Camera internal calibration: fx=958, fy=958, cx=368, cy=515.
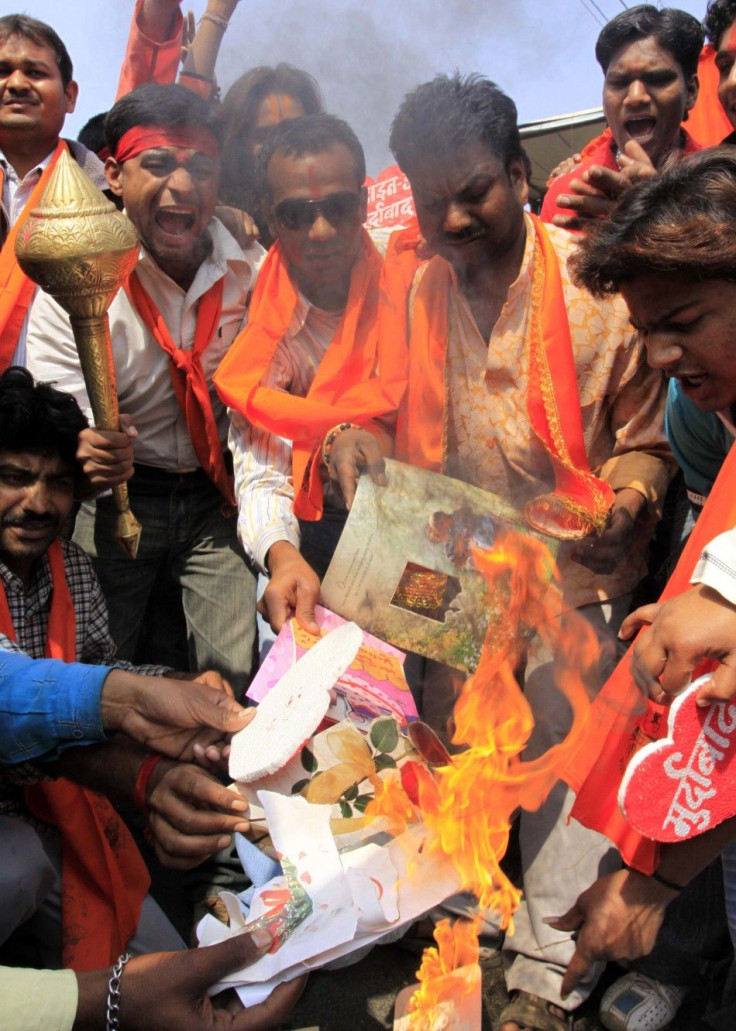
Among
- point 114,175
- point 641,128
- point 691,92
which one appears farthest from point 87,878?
point 691,92

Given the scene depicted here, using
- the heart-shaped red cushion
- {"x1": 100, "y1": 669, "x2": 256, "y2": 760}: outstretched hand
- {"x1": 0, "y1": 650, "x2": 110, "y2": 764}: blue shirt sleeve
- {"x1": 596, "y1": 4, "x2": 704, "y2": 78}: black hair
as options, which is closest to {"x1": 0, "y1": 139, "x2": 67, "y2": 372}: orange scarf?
{"x1": 0, "y1": 650, "x2": 110, "y2": 764}: blue shirt sleeve

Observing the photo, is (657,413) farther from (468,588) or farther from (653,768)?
(653,768)

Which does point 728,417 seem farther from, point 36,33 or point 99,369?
point 36,33

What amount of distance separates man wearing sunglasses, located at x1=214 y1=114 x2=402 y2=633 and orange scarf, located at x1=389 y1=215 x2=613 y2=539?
0.10 meters

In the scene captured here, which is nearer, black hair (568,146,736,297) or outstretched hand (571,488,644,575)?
black hair (568,146,736,297)

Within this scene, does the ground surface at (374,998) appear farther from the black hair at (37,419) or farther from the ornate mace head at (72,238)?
the ornate mace head at (72,238)

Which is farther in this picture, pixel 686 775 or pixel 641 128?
pixel 641 128

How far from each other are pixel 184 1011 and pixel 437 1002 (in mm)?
572

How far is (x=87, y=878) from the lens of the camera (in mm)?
2826

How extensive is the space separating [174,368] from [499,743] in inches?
71.8

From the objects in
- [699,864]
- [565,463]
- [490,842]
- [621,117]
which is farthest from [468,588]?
[621,117]

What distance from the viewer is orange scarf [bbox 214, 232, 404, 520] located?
304 centimetres

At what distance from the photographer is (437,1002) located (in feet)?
6.92

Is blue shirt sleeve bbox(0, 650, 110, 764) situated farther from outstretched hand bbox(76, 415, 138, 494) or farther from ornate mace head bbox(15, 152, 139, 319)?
ornate mace head bbox(15, 152, 139, 319)
